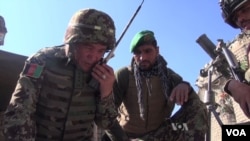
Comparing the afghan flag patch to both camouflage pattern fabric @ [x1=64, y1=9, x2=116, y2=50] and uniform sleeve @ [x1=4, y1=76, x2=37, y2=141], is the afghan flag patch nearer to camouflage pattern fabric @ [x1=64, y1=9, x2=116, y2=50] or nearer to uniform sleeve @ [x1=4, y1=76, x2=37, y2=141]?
uniform sleeve @ [x1=4, y1=76, x2=37, y2=141]

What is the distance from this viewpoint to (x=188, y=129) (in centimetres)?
444

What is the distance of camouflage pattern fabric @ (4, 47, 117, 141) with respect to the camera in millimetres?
3094

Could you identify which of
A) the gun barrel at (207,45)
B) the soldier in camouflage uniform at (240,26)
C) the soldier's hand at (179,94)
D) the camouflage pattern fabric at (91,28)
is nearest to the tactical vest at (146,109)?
the soldier's hand at (179,94)

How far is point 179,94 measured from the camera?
4391 millimetres

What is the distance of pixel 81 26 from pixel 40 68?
530mm

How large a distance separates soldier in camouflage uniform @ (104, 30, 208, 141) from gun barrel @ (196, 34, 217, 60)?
0.47 m

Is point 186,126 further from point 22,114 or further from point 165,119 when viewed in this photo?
point 22,114

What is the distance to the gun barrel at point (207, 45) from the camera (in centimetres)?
426

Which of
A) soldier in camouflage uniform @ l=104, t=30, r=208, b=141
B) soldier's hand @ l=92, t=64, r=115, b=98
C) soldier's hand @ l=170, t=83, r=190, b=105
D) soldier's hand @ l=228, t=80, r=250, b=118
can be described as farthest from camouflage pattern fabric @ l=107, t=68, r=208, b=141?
soldier's hand @ l=92, t=64, r=115, b=98

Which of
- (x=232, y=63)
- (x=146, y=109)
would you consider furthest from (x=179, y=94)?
(x=232, y=63)

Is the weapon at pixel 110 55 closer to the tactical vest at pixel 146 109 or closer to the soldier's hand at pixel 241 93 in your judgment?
the tactical vest at pixel 146 109

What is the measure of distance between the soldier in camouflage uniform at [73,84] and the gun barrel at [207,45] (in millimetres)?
1110

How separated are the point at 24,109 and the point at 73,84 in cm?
55

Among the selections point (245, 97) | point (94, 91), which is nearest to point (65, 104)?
point (94, 91)
